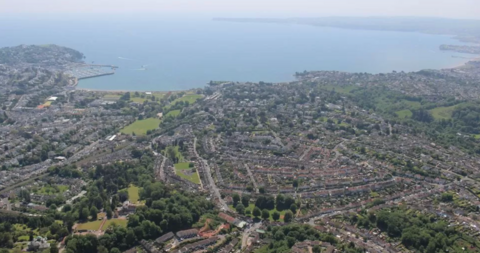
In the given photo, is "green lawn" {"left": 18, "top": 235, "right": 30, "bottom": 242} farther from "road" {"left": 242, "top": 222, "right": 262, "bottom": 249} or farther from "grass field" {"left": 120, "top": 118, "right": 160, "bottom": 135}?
"grass field" {"left": 120, "top": 118, "right": 160, "bottom": 135}

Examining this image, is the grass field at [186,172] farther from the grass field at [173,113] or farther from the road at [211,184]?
the grass field at [173,113]

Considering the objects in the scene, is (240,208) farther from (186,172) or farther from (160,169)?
(160,169)

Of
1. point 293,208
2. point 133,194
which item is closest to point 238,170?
point 293,208

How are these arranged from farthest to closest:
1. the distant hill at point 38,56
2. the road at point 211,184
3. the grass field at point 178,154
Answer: the distant hill at point 38,56
the grass field at point 178,154
the road at point 211,184

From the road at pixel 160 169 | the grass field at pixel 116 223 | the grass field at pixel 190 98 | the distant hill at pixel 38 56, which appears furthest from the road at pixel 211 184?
the distant hill at pixel 38 56

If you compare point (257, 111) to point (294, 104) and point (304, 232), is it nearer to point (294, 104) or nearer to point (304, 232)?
point (294, 104)

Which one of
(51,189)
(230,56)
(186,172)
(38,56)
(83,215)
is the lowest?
(51,189)

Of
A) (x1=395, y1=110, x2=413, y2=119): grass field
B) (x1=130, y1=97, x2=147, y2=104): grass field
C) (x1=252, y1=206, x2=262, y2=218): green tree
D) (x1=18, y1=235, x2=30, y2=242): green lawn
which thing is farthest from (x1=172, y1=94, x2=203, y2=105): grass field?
(x1=18, y1=235, x2=30, y2=242): green lawn
